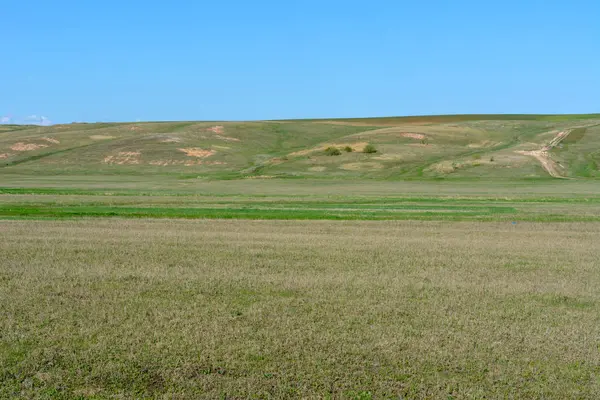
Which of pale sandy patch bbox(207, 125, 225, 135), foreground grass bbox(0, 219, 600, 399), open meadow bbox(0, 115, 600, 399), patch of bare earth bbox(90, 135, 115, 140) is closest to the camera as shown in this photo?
foreground grass bbox(0, 219, 600, 399)

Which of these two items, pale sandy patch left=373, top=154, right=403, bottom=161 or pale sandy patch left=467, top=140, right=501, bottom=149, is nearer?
pale sandy patch left=373, top=154, right=403, bottom=161

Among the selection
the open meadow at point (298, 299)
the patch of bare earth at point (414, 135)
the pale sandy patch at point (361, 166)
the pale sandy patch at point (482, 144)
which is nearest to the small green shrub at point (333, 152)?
the pale sandy patch at point (361, 166)

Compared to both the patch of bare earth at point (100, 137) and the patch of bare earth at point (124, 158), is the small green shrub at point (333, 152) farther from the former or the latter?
the patch of bare earth at point (100, 137)

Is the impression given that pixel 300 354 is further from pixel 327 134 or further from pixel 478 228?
pixel 327 134

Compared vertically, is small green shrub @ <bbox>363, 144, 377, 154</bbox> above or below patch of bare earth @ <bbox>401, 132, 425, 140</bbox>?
below

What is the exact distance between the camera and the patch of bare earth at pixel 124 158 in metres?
109

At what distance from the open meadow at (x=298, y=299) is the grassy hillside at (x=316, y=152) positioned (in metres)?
43.5

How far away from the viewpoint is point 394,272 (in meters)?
21.2

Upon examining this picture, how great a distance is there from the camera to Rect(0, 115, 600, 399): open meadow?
11414 millimetres

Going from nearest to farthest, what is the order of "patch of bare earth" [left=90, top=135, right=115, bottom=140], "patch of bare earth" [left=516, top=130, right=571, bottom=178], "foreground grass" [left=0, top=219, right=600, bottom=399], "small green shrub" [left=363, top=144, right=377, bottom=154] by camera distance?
"foreground grass" [left=0, top=219, right=600, bottom=399], "patch of bare earth" [left=516, top=130, right=571, bottom=178], "small green shrub" [left=363, top=144, right=377, bottom=154], "patch of bare earth" [left=90, top=135, right=115, bottom=140]

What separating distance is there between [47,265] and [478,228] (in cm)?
2107

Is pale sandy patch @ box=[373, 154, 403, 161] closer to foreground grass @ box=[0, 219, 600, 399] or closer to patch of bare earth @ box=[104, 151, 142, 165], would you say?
patch of bare earth @ box=[104, 151, 142, 165]

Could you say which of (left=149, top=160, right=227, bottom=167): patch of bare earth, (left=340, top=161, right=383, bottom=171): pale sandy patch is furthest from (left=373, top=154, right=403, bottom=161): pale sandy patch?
(left=149, top=160, right=227, bottom=167): patch of bare earth

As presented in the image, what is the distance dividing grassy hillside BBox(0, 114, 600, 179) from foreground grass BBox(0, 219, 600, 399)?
6657 cm
